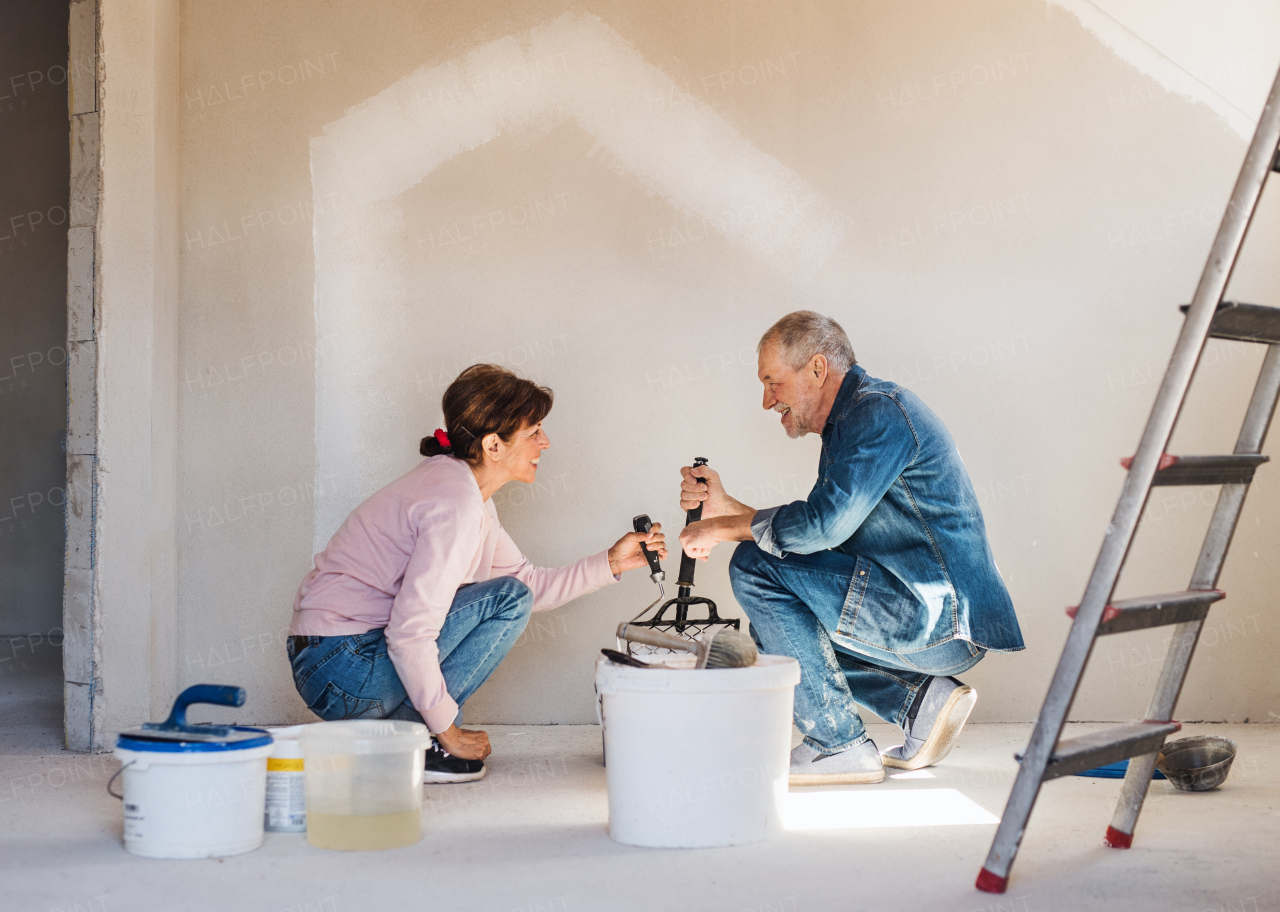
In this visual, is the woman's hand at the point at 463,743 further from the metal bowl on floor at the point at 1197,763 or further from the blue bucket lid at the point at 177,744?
the metal bowl on floor at the point at 1197,763

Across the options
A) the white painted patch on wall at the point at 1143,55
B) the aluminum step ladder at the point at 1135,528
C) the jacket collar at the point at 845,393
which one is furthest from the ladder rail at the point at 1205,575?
the white painted patch on wall at the point at 1143,55

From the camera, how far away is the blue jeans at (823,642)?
229 cm

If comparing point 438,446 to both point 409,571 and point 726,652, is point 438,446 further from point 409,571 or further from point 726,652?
A: point 726,652

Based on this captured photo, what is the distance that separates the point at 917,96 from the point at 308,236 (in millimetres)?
1787

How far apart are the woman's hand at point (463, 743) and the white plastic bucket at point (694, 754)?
569 millimetres

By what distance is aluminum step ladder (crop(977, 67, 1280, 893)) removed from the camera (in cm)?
155

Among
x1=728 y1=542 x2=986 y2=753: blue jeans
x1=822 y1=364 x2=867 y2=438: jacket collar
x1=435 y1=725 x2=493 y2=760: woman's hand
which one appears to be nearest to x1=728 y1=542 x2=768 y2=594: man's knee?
x1=728 y1=542 x2=986 y2=753: blue jeans

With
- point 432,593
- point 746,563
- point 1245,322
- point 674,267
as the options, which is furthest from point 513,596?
point 1245,322

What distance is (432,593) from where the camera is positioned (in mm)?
2121

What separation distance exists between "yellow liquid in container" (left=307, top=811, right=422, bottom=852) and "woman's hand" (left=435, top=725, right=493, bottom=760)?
0.40 metres

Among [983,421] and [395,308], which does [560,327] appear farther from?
[983,421]

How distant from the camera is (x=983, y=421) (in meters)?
3.03

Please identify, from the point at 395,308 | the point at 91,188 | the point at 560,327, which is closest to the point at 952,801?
the point at 560,327

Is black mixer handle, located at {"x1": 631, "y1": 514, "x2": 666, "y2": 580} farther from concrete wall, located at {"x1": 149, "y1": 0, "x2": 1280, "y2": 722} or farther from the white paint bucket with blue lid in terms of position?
the white paint bucket with blue lid
